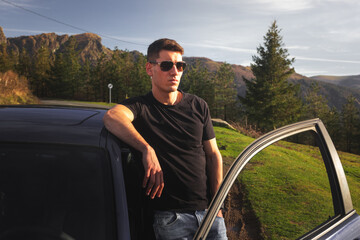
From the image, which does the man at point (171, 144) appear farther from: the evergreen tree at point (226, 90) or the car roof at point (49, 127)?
the evergreen tree at point (226, 90)

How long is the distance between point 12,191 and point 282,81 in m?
44.2

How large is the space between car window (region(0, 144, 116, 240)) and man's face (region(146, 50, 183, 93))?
2.86 ft

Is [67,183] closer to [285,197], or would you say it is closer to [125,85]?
[285,197]

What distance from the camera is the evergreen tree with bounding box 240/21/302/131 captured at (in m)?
42.0

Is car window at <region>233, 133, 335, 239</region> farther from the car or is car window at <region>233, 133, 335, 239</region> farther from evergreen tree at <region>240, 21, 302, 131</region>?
evergreen tree at <region>240, 21, 302, 131</region>

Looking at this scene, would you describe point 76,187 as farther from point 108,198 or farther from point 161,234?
point 161,234

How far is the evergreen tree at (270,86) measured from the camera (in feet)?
138

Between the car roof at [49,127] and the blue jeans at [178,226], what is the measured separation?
2.19 ft

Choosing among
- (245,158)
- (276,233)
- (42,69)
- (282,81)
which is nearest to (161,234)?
(245,158)

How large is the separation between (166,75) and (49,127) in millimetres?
956

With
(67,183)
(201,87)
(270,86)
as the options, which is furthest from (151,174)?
(201,87)

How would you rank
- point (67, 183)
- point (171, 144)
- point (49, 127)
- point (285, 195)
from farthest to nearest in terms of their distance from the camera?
point (285, 195) < point (171, 144) < point (49, 127) < point (67, 183)

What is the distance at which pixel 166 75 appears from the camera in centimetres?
230

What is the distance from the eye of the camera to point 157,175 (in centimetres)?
176
